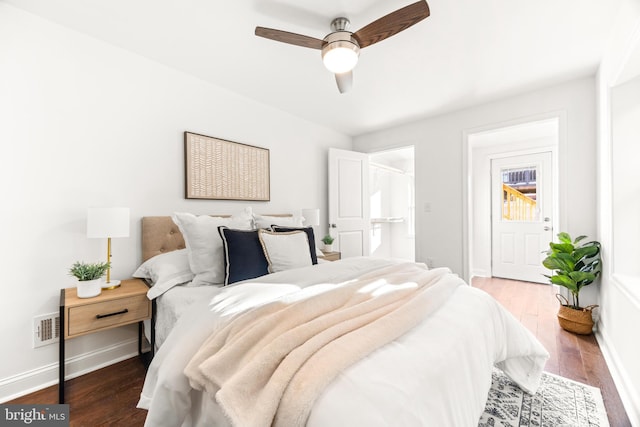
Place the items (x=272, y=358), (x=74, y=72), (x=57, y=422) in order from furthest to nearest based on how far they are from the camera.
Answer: (x=74, y=72) → (x=57, y=422) → (x=272, y=358)

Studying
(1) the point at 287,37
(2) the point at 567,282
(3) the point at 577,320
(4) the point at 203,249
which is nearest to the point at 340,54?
(1) the point at 287,37

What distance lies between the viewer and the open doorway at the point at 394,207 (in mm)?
5863

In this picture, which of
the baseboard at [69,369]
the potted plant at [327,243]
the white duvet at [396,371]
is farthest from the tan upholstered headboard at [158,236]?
the potted plant at [327,243]

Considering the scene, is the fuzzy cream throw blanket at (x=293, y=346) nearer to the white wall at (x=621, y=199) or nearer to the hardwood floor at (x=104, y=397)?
the hardwood floor at (x=104, y=397)

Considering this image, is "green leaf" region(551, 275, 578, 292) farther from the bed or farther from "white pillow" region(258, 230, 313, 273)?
"white pillow" region(258, 230, 313, 273)

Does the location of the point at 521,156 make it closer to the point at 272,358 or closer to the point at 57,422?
the point at 272,358

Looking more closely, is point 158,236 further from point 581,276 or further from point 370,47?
point 581,276

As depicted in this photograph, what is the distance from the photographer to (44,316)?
1.89 m

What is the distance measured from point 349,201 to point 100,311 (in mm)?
3281

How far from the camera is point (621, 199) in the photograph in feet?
6.79

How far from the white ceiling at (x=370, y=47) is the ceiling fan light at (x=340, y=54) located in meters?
0.24

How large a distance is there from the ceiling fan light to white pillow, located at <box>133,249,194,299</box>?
5.93 ft

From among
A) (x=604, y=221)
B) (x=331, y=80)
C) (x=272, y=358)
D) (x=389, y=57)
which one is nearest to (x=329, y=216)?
(x=331, y=80)

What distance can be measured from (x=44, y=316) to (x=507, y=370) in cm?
310
